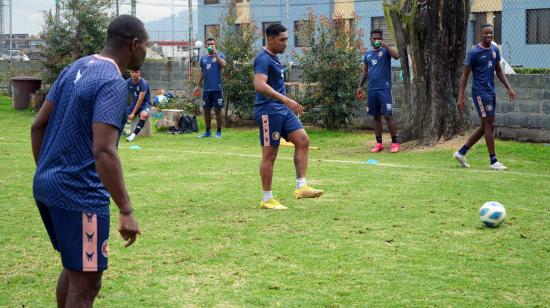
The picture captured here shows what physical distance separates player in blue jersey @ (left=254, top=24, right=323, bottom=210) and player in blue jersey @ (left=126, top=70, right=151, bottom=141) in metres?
8.67

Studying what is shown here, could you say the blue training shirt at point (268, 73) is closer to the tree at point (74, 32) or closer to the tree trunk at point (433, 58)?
the tree trunk at point (433, 58)

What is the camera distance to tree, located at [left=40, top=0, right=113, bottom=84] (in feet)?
76.0

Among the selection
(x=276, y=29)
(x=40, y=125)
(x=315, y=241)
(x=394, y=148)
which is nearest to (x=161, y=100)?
(x=394, y=148)

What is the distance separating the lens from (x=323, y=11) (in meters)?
26.5

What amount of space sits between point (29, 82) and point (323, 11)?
9366 mm

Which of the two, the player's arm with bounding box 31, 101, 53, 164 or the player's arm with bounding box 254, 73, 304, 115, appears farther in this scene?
the player's arm with bounding box 254, 73, 304, 115

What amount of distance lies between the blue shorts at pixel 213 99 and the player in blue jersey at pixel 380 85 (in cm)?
427

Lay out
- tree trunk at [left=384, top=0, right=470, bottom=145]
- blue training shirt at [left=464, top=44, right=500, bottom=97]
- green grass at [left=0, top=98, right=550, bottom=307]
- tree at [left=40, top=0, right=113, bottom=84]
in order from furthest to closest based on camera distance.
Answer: tree at [left=40, top=0, right=113, bottom=84] < tree trunk at [left=384, top=0, right=470, bottom=145] < blue training shirt at [left=464, top=44, right=500, bottom=97] < green grass at [left=0, top=98, right=550, bottom=307]

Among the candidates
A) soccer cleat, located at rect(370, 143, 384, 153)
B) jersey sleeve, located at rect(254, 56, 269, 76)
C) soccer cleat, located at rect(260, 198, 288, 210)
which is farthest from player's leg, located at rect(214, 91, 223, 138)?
soccer cleat, located at rect(260, 198, 288, 210)

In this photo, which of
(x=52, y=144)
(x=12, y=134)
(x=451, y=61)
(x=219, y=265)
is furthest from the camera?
(x=12, y=134)

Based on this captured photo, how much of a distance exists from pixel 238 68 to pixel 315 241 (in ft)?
42.7

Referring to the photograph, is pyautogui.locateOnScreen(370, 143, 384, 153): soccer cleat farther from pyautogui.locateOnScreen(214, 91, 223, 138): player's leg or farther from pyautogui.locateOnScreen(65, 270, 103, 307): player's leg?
pyautogui.locateOnScreen(65, 270, 103, 307): player's leg

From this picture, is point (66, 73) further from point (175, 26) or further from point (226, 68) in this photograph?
point (175, 26)

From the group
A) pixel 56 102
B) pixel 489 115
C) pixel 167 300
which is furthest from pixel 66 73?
pixel 489 115
